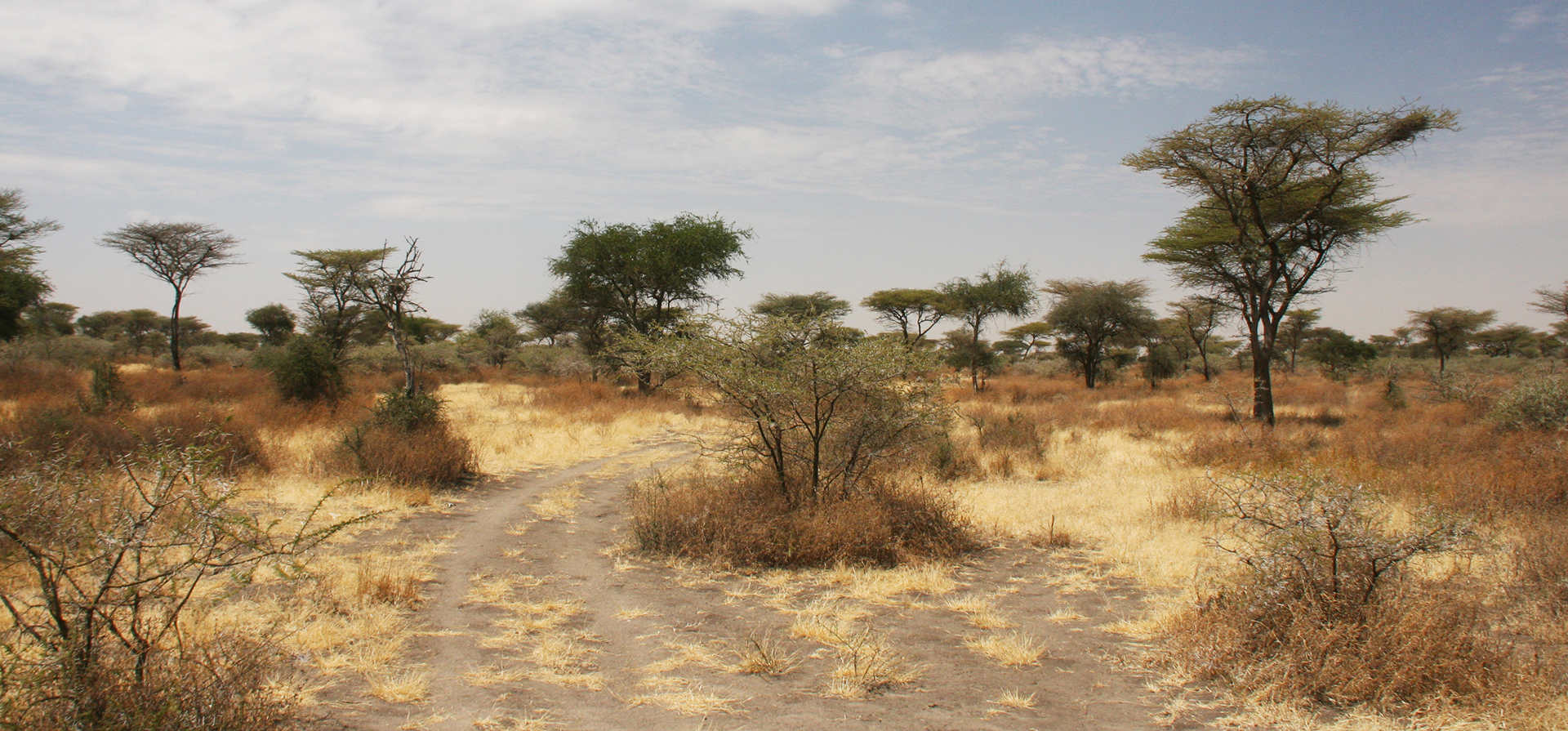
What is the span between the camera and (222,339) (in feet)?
182

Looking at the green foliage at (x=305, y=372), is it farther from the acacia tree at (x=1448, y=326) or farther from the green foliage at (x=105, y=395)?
the acacia tree at (x=1448, y=326)

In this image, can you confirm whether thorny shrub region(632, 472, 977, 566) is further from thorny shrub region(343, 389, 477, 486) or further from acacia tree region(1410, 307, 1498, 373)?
acacia tree region(1410, 307, 1498, 373)

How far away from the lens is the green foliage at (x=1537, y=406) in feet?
35.8

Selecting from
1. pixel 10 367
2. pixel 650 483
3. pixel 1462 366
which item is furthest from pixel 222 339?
pixel 1462 366

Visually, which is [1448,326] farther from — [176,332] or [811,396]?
[176,332]

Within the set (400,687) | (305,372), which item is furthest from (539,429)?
(400,687)

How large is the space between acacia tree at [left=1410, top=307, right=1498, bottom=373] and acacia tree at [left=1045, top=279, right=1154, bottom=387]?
58.9ft

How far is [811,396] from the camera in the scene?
796 cm

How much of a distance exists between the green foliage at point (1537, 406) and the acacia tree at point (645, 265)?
21.9m

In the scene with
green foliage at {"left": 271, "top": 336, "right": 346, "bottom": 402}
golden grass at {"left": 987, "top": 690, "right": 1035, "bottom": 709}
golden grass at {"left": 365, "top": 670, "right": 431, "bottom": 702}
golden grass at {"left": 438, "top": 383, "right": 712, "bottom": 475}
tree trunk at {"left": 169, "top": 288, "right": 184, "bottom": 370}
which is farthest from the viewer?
tree trunk at {"left": 169, "top": 288, "right": 184, "bottom": 370}

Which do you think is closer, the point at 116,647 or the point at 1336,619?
the point at 116,647

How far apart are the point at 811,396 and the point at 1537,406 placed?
11770 millimetres

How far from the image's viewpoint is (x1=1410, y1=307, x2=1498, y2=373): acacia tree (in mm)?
40656

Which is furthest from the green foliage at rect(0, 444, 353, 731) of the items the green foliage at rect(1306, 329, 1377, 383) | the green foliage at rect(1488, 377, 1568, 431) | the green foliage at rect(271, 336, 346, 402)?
the green foliage at rect(1306, 329, 1377, 383)
